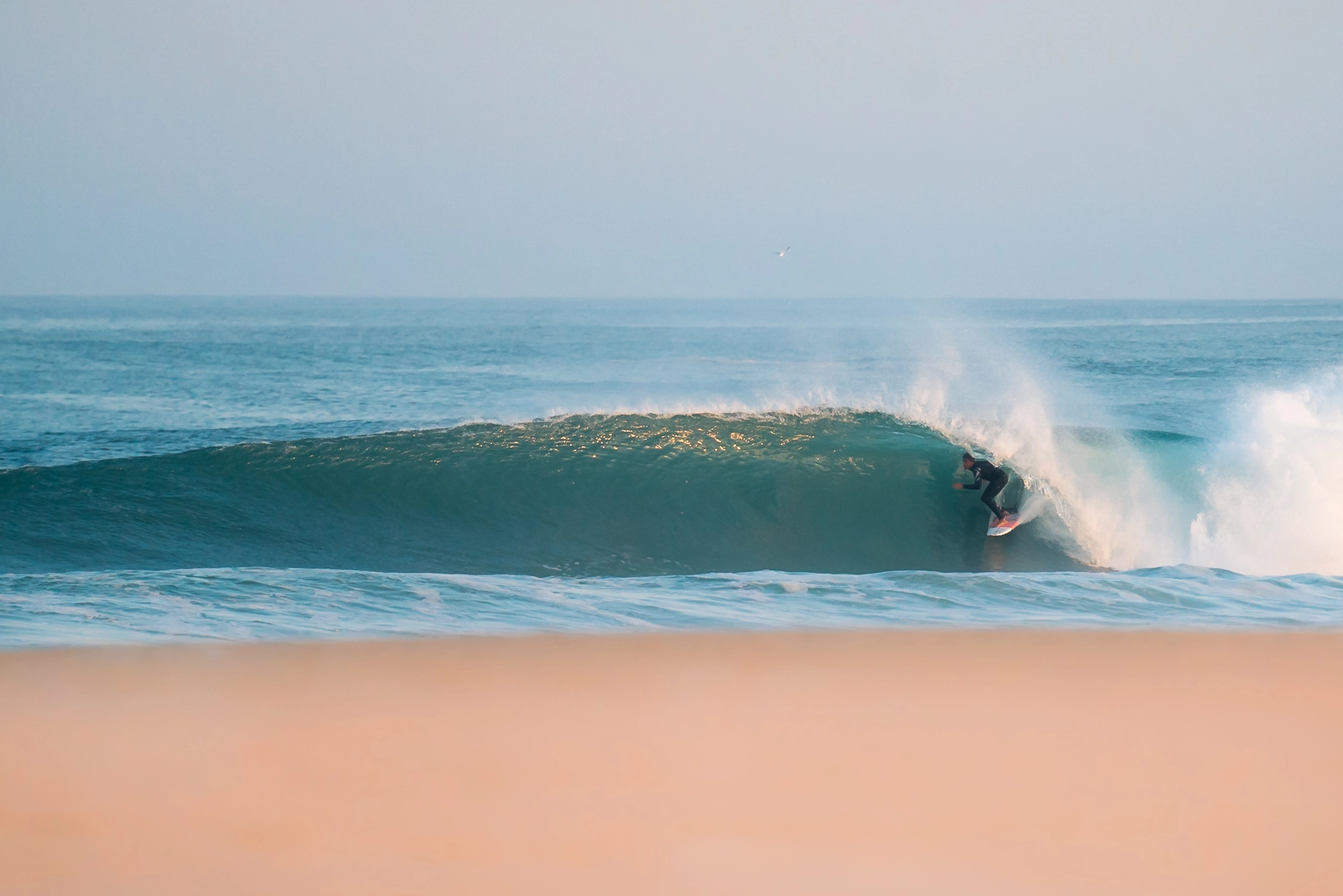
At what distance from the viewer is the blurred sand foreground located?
265 cm

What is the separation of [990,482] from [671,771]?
630 cm

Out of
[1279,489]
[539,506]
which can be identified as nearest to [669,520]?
[539,506]

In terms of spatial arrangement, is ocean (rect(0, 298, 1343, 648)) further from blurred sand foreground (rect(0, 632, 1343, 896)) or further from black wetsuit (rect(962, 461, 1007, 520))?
blurred sand foreground (rect(0, 632, 1343, 896))

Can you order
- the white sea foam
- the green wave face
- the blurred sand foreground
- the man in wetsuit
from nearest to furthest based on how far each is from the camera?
the blurred sand foreground, the white sea foam, the green wave face, the man in wetsuit

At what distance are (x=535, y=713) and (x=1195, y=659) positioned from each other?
2840 mm

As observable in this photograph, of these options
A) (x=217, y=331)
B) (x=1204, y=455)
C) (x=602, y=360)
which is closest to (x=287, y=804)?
(x=1204, y=455)

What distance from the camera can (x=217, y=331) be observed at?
5059 cm

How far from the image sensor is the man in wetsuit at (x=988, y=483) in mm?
8578

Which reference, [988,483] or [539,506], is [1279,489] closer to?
[988,483]

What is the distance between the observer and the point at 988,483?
8844mm

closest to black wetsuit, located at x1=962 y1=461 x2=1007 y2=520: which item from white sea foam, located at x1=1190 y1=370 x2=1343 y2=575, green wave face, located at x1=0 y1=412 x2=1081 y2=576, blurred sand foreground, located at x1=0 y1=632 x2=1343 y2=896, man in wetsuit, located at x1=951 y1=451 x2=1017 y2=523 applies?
man in wetsuit, located at x1=951 y1=451 x2=1017 y2=523

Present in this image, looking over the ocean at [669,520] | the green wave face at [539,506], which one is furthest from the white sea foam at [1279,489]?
the green wave face at [539,506]

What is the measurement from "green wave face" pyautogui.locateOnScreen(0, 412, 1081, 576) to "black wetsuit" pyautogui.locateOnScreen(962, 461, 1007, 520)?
0.49ft

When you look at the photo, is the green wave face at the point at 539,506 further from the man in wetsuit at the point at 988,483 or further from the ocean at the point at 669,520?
the man in wetsuit at the point at 988,483
